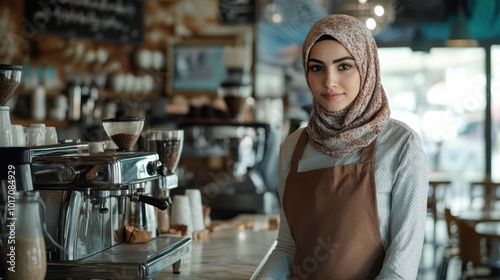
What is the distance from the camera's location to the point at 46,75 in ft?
22.5

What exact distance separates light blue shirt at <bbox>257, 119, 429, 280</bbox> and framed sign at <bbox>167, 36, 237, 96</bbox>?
5.65 metres

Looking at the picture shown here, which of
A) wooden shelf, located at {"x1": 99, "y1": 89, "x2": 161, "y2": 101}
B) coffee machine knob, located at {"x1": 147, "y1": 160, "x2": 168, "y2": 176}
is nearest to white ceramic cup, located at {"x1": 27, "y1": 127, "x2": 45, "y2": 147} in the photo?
coffee machine knob, located at {"x1": 147, "y1": 160, "x2": 168, "y2": 176}

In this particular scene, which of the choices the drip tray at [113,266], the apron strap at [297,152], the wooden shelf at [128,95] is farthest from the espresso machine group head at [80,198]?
the wooden shelf at [128,95]

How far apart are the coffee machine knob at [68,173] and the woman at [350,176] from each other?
0.59 meters

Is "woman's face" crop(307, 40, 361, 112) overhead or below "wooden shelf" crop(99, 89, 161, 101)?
below

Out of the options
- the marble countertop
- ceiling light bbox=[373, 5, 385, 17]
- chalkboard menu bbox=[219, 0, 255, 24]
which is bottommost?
the marble countertop

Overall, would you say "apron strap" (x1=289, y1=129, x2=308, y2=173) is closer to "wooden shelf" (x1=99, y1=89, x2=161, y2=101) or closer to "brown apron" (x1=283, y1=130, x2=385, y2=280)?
"brown apron" (x1=283, y1=130, x2=385, y2=280)

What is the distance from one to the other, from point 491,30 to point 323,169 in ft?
21.5

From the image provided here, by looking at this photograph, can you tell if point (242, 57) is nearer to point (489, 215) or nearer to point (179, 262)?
point (489, 215)

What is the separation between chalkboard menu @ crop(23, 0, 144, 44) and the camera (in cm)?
675

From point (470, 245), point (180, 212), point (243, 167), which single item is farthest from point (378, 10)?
point (180, 212)

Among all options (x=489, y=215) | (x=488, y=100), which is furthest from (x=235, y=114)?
(x=488, y=100)

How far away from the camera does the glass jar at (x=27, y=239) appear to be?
62.3 inches

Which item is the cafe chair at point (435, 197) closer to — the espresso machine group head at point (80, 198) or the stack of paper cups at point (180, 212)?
the stack of paper cups at point (180, 212)
